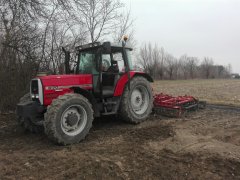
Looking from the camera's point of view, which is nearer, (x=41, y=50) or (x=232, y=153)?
(x=232, y=153)

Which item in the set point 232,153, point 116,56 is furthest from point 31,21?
point 232,153

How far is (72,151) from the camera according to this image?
16.7 ft

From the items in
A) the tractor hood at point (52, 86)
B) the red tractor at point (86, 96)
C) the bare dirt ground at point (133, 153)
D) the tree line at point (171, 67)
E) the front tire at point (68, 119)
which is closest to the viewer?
the bare dirt ground at point (133, 153)

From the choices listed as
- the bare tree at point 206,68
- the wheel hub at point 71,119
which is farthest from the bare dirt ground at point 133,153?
the bare tree at point 206,68

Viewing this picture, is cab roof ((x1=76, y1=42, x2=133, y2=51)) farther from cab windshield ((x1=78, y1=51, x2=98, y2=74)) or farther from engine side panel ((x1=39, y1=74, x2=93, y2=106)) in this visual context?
engine side panel ((x1=39, y1=74, x2=93, y2=106))

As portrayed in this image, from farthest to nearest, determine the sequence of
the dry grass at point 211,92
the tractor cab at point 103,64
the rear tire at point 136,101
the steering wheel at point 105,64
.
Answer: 1. the dry grass at point 211,92
2. the rear tire at point 136,101
3. the steering wheel at point 105,64
4. the tractor cab at point 103,64

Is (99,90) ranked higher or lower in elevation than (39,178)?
higher

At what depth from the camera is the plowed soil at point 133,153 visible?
13.3 feet

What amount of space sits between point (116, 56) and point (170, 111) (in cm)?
252

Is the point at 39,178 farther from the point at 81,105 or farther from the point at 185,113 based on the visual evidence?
the point at 185,113

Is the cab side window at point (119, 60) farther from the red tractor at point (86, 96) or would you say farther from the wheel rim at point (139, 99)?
the wheel rim at point (139, 99)

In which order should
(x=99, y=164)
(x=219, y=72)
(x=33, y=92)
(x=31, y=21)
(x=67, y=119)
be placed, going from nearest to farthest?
(x=99, y=164) < (x=67, y=119) < (x=33, y=92) < (x=31, y=21) < (x=219, y=72)

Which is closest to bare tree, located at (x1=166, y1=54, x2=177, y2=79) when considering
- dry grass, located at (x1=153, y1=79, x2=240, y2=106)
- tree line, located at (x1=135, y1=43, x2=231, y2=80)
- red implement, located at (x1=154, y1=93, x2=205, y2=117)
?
tree line, located at (x1=135, y1=43, x2=231, y2=80)

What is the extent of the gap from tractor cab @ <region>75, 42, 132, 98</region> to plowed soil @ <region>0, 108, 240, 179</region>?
1.13m
